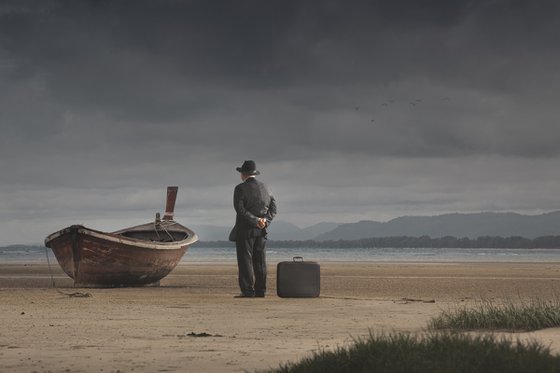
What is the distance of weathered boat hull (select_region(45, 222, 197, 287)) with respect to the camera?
23.4m

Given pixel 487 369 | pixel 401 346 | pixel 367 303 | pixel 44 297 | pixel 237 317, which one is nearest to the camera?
pixel 487 369

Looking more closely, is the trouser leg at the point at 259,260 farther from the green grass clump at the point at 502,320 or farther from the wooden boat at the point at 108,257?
the green grass clump at the point at 502,320

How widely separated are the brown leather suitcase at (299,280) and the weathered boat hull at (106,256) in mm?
6338

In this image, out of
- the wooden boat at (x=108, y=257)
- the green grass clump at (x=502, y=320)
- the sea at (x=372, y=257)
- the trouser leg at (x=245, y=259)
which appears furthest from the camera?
the sea at (x=372, y=257)

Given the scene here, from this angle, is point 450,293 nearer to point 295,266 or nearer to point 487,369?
point 295,266

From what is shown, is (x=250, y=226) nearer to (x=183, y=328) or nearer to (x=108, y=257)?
(x=183, y=328)

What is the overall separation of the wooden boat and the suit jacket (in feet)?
19.0

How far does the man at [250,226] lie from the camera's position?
18484 mm

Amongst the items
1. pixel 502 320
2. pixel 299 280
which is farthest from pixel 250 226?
pixel 502 320

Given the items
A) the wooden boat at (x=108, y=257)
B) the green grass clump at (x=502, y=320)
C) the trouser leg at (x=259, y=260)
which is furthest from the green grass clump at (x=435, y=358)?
the wooden boat at (x=108, y=257)

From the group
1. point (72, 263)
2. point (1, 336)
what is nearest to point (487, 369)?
point (1, 336)

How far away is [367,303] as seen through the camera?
57.6 feet

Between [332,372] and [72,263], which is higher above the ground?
[72,263]

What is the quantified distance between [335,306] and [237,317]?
276 cm
